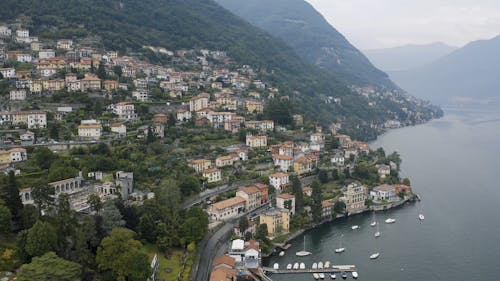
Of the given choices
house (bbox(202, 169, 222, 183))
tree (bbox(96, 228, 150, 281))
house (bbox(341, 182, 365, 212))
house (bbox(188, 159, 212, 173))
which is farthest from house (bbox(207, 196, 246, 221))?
tree (bbox(96, 228, 150, 281))

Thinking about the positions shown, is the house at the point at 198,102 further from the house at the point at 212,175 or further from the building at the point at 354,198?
the building at the point at 354,198

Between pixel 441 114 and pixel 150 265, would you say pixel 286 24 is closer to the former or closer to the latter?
pixel 441 114

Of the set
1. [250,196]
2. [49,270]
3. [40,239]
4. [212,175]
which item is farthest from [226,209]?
[49,270]

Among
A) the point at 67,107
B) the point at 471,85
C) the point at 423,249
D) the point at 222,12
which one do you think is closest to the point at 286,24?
the point at 222,12

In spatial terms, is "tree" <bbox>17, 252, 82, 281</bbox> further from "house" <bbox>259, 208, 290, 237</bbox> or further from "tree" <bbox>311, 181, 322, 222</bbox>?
"tree" <bbox>311, 181, 322, 222</bbox>

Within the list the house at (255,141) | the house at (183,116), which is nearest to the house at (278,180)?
the house at (255,141)

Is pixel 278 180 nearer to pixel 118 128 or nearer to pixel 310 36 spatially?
pixel 118 128
